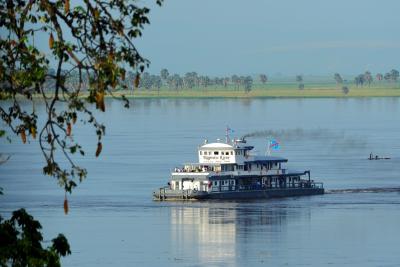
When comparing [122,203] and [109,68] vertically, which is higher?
[109,68]

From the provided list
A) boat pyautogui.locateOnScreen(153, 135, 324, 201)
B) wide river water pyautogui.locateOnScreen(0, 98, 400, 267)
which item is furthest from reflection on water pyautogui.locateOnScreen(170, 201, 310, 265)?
A: boat pyautogui.locateOnScreen(153, 135, 324, 201)

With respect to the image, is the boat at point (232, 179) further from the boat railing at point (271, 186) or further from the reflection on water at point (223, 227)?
the reflection on water at point (223, 227)

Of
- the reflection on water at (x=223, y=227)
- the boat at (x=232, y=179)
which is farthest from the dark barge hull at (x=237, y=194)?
the reflection on water at (x=223, y=227)

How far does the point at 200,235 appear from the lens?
221 ft

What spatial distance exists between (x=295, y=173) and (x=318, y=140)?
71.2 meters

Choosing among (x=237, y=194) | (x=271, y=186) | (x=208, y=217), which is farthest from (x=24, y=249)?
(x=271, y=186)

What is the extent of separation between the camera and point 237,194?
86938mm

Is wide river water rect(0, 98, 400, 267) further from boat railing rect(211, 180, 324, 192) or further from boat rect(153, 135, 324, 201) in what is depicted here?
boat railing rect(211, 180, 324, 192)

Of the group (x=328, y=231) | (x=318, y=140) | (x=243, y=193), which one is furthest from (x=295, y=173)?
(x=318, y=140)

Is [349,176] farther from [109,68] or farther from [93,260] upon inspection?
[109,68]

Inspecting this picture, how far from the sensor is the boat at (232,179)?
8576 centimetres

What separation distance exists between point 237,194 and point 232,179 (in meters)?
1.09

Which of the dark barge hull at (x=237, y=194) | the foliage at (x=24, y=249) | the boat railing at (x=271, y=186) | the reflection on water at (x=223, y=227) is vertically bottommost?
the reflection on water at (x=223, y=227)

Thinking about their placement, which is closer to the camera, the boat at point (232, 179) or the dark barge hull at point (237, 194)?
the dark barge hull at point (237, 194)
